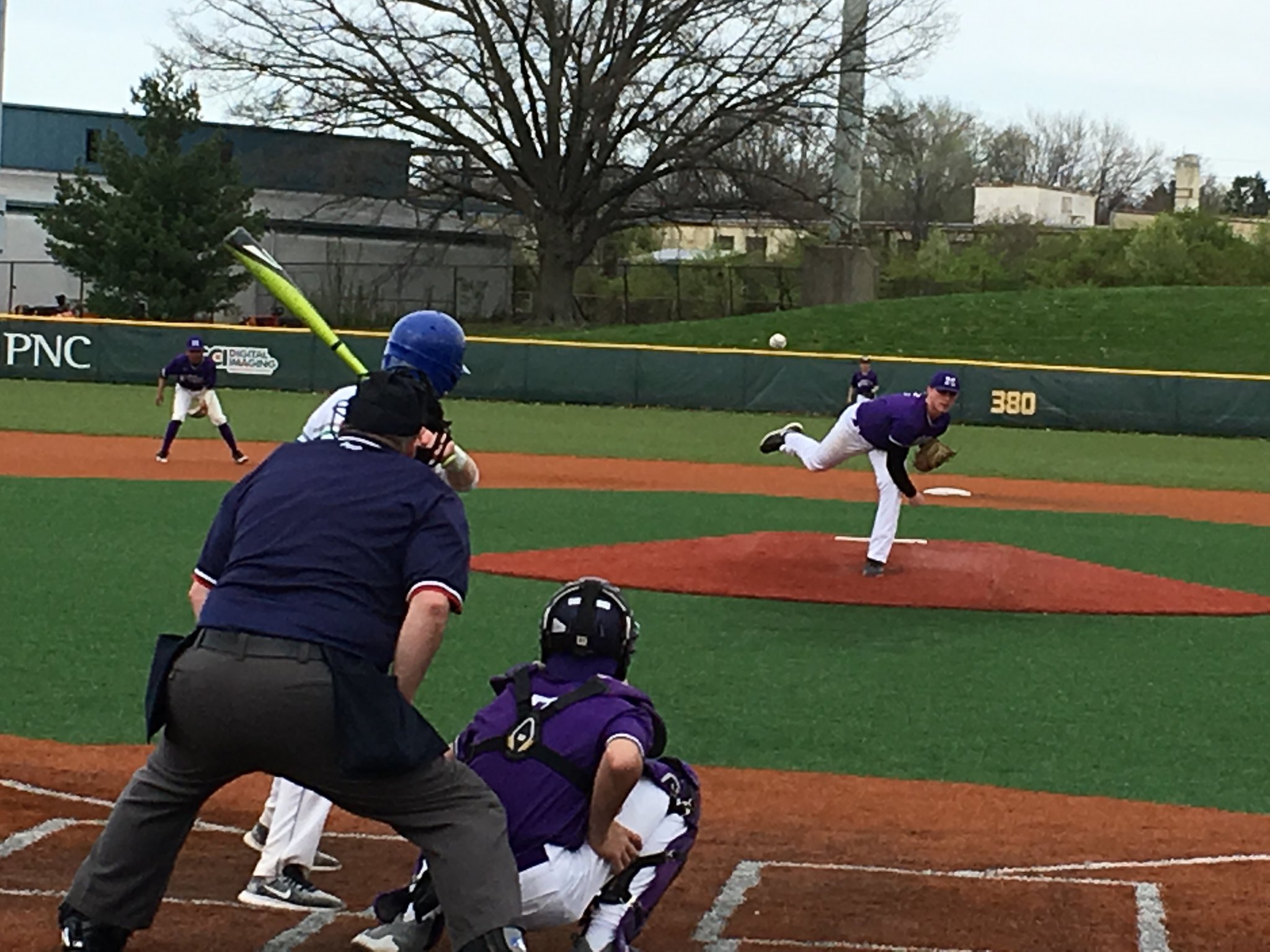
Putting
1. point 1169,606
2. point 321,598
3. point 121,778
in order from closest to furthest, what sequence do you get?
point 321,598 → point 121,778 → point 1169,606

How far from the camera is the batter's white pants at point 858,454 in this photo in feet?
46.2

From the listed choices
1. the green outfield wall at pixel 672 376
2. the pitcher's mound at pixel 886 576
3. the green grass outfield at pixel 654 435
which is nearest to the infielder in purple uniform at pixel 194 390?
the green grass outfield at pixel 654 435

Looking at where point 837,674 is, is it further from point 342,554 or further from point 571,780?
point 342,554

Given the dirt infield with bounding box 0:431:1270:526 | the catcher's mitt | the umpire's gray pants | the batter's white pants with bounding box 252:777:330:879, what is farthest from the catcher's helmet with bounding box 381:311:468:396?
the dirt infield with bounding box 0:431:1270:526

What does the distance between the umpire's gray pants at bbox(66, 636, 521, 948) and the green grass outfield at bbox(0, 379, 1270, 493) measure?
71.3 ft

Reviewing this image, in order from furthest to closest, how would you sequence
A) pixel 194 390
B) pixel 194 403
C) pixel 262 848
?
pixel 194 403 < pixel 194 390 < pixel 262 848

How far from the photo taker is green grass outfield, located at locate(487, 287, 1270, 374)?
4781 centimetres

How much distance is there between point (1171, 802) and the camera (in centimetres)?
785

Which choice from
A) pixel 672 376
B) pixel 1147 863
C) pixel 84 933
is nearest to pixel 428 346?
pixel 84 933

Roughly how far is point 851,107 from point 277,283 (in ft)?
156

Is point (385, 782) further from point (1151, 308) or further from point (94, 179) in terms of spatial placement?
point (94, 179)

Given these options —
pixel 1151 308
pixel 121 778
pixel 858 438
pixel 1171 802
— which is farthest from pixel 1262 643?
pixel 1151 308

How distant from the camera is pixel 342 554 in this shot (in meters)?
4.54

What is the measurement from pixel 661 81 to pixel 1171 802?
47.1 meters
